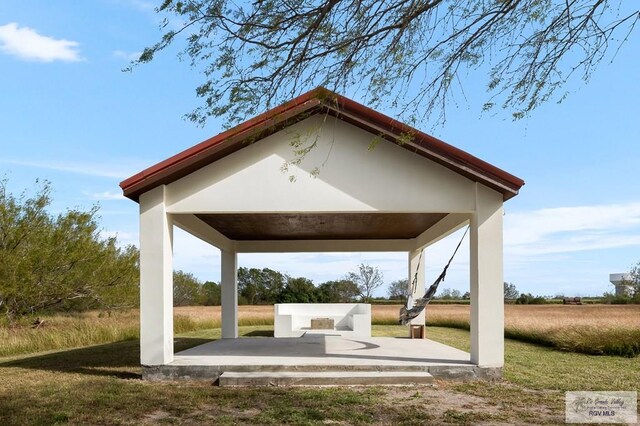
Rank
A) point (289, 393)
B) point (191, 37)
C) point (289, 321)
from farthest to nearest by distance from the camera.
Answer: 1. point (289, 321)
2. point (289, 393)
3. point (191, 37)

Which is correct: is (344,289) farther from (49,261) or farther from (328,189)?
(328,189)

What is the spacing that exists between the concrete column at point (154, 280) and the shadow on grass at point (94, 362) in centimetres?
84

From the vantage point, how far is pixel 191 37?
263 inches

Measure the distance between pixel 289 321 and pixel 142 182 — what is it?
9.80 metres

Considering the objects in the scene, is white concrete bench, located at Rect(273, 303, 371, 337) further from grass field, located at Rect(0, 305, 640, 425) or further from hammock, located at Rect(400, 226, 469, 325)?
grass field, located at Rect(0, 305, 640, 425)

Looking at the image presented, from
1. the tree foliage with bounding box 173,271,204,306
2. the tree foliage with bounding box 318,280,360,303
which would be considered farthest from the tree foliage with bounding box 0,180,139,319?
the tree foliage with bounding box 318,280,360,303

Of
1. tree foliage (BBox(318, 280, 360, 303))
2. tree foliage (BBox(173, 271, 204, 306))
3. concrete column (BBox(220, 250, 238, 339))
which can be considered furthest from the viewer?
tree foliage (BBox(318, 280, 360, 303))

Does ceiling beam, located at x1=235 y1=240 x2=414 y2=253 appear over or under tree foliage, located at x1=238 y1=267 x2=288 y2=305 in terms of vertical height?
over

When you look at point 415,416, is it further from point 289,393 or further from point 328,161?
point 328,161

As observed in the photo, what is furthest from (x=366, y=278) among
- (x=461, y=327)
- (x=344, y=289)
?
(x=461, y=327)

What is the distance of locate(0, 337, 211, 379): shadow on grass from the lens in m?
10.7

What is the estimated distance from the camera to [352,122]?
956 centimetres

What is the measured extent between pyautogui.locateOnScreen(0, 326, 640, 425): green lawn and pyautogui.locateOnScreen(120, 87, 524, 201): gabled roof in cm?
311

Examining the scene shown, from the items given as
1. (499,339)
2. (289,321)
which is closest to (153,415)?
(499,339)
